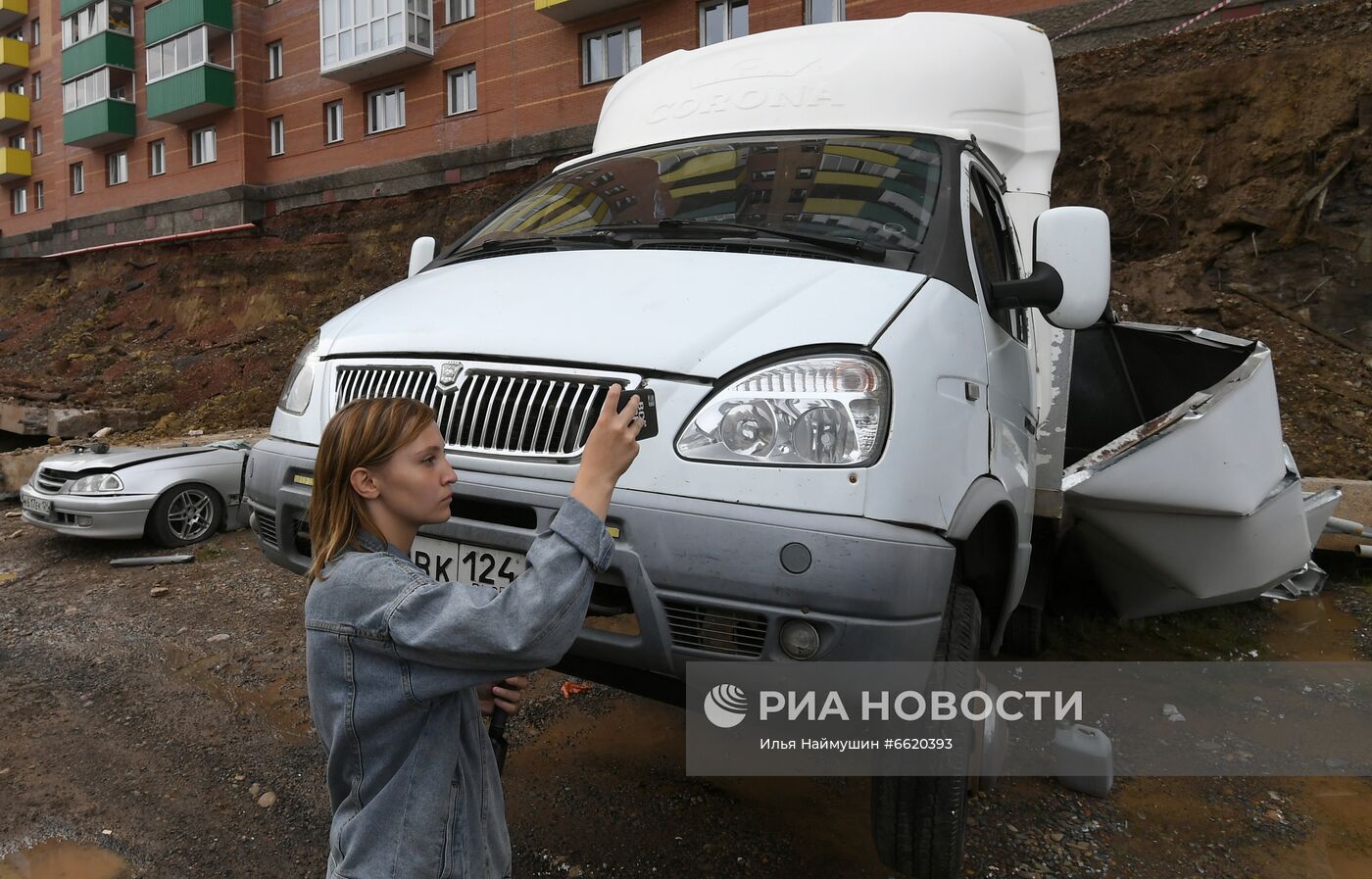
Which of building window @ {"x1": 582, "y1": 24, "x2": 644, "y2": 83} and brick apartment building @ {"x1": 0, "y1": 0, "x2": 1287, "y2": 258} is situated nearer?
brick apartment building @ {"x1": 0, "y1": 0, "x2": 1287, "y2": 258}

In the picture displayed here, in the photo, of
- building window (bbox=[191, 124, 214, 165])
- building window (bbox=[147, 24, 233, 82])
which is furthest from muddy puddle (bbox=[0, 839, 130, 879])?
building window (bbox=[191, 124, 214, 165])

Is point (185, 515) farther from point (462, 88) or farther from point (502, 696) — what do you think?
point (462, 88)

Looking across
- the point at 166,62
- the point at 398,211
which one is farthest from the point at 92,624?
the point at 166,62

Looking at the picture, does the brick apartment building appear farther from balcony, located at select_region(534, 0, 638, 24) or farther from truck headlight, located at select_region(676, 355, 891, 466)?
truck headlight, located at select_region(676, 355, 891, 466)

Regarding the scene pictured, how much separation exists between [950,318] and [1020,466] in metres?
0.75

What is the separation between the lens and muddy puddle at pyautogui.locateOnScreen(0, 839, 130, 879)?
2352 mm

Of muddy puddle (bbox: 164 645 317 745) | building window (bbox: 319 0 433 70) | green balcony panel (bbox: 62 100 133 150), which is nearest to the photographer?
muddy puddle (bbox: 164 645 317 745)

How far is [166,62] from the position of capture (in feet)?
97.8

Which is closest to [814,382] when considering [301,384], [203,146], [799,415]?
[799,415]

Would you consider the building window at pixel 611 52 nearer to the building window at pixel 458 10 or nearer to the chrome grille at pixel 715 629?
the building window at pixel 458 10

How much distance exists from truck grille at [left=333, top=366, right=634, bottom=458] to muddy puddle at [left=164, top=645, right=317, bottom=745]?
5.55 ft

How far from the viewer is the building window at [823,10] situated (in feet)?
54.4

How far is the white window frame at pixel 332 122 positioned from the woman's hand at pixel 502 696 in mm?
27990

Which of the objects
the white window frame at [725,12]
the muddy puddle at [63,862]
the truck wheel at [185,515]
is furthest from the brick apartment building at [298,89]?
the muddy puddle at [63,862]
